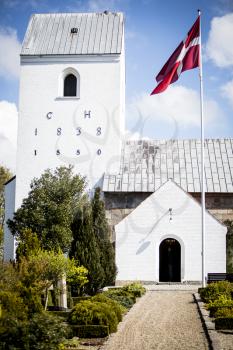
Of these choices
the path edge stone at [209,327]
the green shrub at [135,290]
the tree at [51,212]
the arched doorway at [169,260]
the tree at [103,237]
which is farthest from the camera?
the arched doorway at [169,260]

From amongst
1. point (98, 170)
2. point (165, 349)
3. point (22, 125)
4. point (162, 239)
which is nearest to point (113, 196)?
point (98, 170)

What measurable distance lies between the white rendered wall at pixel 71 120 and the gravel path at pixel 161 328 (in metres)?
12.1

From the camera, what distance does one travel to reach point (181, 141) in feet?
97.4

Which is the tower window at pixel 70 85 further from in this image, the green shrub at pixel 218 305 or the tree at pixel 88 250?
the green shrub at pixel 218 305

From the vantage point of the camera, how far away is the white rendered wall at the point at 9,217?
87.8ft

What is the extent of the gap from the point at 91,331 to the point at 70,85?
19917mm

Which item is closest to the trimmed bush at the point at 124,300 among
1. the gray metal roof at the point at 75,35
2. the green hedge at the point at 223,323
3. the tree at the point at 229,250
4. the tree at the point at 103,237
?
the green hedge at the point at 223,323

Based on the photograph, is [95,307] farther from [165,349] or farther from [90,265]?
[90,265]

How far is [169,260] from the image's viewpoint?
2484cm

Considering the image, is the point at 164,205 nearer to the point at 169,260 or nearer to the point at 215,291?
the point at 169,260

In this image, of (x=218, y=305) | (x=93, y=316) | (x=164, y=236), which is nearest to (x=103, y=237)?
(x=164, y=236)

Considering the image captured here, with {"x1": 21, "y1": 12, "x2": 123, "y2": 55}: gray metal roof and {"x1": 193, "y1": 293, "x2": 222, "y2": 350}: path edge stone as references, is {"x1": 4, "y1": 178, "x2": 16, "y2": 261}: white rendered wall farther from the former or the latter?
{"x1": 193, "y1": 293, "x2": 222, "y2": 350}: path edge stone

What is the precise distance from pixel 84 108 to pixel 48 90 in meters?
2.26

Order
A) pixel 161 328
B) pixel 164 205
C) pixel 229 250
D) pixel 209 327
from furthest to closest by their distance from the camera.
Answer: pixel 164 205 < pixel 229 250 < pixel 161 328 < pixel 209 327
